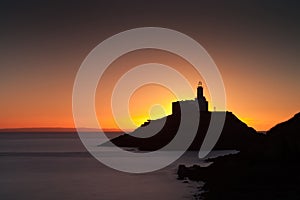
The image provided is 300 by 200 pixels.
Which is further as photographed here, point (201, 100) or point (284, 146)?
point (201, 100)

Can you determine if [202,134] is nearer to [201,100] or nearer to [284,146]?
[201,100]

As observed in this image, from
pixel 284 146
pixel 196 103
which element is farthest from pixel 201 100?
pixel 284 146

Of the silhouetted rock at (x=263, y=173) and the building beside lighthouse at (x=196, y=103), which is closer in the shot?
the silhouetted rock at (x=263, y=173)

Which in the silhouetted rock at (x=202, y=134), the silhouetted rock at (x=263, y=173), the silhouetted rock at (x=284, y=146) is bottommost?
the silhouetted rock at (x=263, y=173)

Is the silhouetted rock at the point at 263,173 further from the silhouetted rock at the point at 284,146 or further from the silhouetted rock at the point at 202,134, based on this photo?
the silhouetted rock at the point at 202,134

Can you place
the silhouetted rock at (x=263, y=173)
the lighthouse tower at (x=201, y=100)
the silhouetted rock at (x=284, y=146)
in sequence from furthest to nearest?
the lighthouse tower at (x=201, y=100)
the silhouetted rock at (x=284, y=146)
the silhouetted rock at (x=263, y=173)

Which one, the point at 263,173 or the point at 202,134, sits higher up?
the point at 202,134

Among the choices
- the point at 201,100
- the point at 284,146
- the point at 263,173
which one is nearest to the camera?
the point at 263,173

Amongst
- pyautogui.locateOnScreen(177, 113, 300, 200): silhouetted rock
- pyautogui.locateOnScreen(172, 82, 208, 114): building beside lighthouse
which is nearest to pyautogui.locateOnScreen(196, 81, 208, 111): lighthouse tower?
pyautogui.locateOnScreen(172, 82, 208, 114): building beside lighthouse

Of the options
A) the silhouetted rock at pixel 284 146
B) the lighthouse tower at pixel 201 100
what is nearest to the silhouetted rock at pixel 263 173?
the silhouetted rock at pixel 284 146

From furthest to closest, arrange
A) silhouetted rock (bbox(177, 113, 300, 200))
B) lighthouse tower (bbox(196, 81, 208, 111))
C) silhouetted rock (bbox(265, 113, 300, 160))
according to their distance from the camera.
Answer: lighthouse tower (bbox(196, 81, 208, 111)), silhouetted rock (bbox(265, 113, 300, 160)), silhouetted rock (bbox(177, 113, 300, 200))

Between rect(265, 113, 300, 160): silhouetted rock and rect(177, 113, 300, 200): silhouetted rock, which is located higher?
rect(265, 113, 300, 160): silhouetted rock

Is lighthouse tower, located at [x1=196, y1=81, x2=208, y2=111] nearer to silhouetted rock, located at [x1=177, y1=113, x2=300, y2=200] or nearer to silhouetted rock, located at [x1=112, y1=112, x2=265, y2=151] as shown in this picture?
silhouetted rock, located at [x1=112, y1=112, x2=265, y2=151]

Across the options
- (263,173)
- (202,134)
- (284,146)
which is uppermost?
(202,134)
